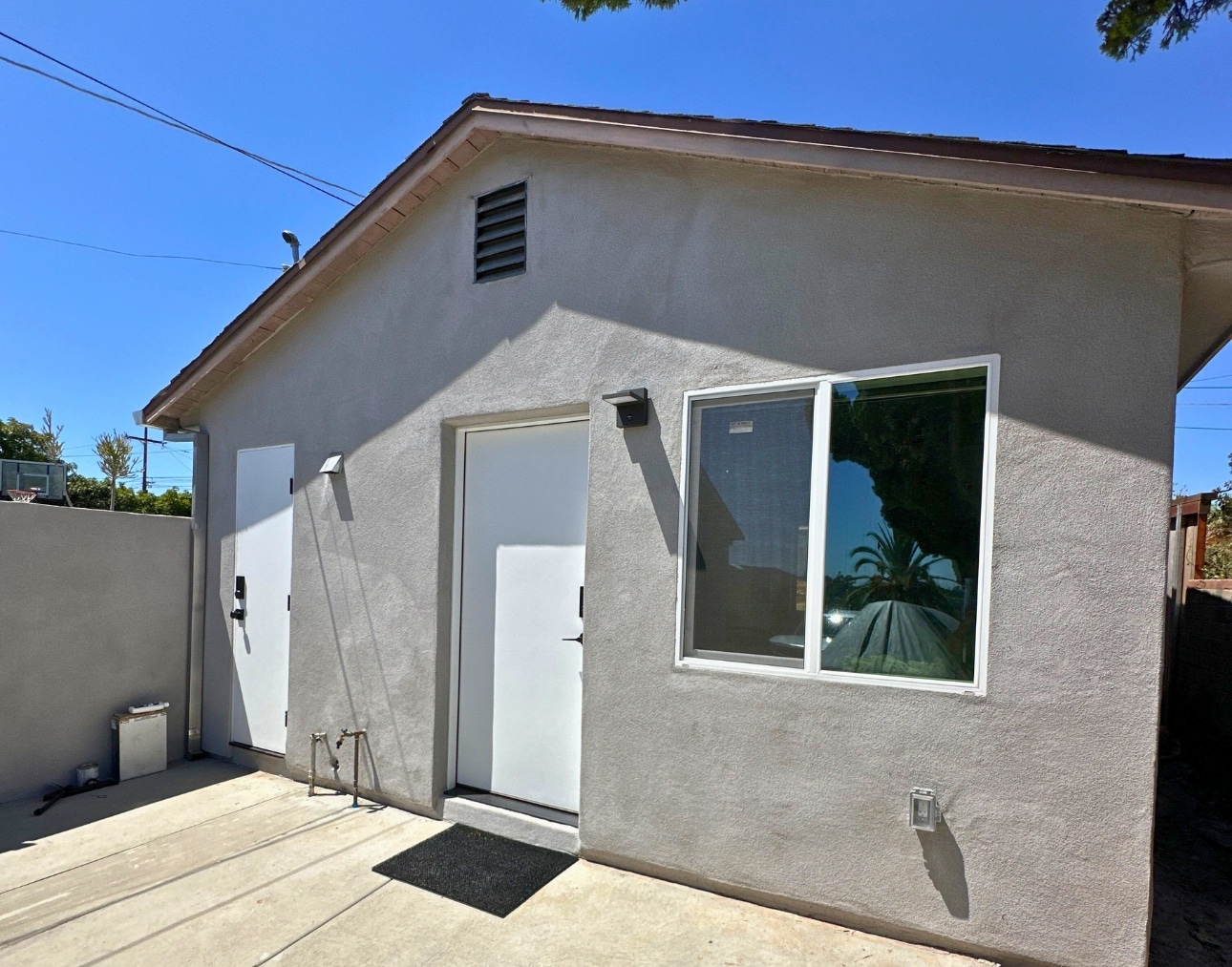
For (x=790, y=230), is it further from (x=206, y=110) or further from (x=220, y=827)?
(x=206, y=110)

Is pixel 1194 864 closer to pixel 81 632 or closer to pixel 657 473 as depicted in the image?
pixel 657 473

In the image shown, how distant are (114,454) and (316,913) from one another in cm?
2949

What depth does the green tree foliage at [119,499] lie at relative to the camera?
979 inches

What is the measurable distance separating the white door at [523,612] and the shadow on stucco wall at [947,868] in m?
2.09

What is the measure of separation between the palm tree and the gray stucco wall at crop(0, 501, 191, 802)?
6.04 m

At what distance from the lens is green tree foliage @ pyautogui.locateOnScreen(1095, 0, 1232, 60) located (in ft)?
13.9

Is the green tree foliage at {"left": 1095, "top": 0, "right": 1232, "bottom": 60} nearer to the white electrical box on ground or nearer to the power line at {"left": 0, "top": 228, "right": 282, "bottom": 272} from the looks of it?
the white electrical box on ground

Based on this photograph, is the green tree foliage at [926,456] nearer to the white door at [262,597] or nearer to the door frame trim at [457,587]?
the door frame trim at [457,587]

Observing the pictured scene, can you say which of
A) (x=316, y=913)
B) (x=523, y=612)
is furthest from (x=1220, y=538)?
(x=316, y=913)

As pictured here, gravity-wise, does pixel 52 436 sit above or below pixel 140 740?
above

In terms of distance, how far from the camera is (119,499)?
84.3ft

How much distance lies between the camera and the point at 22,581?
500cm

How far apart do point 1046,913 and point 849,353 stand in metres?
2.69

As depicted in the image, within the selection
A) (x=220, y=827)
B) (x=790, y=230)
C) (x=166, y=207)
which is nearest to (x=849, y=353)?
(x=790, y=230)
